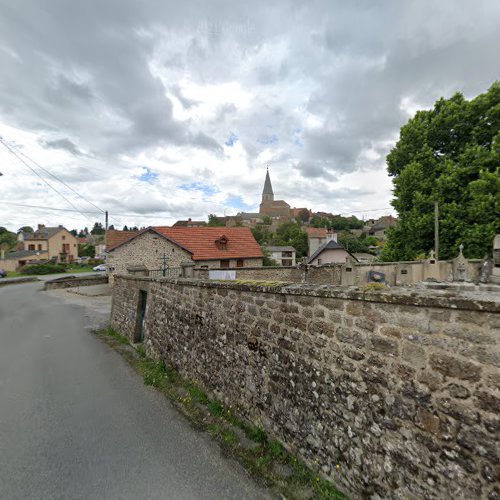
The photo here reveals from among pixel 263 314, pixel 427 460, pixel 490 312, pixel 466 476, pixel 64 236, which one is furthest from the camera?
pixel 64 236

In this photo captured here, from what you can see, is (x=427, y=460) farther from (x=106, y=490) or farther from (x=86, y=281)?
(x=86, y=281)

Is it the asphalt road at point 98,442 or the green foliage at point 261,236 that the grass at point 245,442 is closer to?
the asphalt road at point 98,442

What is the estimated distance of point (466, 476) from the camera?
1978 millimetres

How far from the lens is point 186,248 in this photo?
20.0m

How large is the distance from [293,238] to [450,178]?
5351 centimetres

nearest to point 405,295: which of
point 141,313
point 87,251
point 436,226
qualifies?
point 141,313

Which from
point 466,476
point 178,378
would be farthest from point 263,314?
point 178,378

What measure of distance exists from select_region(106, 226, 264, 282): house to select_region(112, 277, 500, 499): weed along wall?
16.3 meters

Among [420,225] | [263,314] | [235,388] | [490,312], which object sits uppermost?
[420,225]

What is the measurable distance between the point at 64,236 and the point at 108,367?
65118mm

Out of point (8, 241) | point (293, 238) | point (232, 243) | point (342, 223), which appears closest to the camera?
point (232, 243)

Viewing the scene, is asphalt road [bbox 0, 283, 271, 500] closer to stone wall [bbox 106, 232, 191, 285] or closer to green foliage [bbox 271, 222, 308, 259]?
stone wall [bbox 106, 232, 191, 285]

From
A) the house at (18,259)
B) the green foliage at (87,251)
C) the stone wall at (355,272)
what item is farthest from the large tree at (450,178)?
the green foliage at (87,251)

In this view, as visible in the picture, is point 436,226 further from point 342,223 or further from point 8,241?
point 8,241
